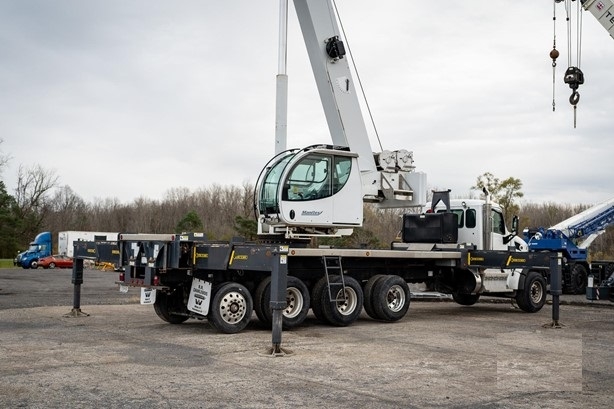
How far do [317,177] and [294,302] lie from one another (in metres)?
2.46

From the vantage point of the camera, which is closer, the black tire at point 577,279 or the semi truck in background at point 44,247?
the black tire at point 577,279

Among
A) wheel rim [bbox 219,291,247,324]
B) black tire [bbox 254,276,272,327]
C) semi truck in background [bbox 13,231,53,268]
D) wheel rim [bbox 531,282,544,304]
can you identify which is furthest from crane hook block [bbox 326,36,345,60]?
semi truck in background [bbox 13,231,53,268]

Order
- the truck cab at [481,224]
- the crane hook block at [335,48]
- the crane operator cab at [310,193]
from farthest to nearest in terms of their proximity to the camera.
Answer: the truck cab at [481,224] < the crane hook block at [335,48] < the crane operator cab at [310,193]

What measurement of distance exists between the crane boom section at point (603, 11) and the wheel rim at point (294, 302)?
371 inches

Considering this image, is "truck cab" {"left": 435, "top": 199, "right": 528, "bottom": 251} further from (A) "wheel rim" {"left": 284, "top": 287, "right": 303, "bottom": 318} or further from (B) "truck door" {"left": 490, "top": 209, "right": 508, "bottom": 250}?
(A) "wheel rim" {"left": 284, "top": 287, "right": 303, "bottom": 318}

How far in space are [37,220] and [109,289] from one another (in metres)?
54.6

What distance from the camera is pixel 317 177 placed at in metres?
13.7

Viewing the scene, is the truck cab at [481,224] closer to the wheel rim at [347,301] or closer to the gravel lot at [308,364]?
the gravel lot at [308,364]

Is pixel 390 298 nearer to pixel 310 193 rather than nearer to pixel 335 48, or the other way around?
pixel 310 193

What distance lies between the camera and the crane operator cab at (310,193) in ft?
43.8

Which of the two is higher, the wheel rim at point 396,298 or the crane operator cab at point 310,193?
the crane operator cab at point 310,193

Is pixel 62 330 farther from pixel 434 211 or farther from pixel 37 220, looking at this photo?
pixel 37 220

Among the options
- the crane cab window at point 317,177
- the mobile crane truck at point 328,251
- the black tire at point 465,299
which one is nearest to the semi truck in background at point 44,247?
the black tire at point 465,299

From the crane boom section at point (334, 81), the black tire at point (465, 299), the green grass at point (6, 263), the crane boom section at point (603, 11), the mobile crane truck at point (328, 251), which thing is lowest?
the green grass at point (6, 263)
